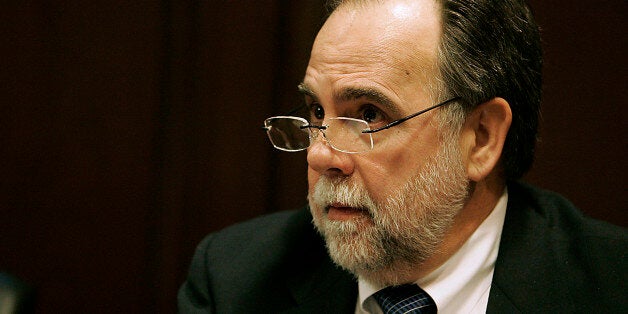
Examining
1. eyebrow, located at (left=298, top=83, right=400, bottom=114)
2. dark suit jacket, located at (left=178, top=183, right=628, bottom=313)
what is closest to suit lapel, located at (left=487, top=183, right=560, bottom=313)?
dark suit jacket, located at (left=178, top=183, right=628, bottom=313)

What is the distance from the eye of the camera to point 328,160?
4.75 ft

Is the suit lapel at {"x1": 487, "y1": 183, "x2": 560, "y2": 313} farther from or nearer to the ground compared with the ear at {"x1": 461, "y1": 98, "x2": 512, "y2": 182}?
nearer to the ground

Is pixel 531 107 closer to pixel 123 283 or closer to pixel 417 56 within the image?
pixel 417 56

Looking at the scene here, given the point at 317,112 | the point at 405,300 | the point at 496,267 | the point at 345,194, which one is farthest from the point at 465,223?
the point at 317,112

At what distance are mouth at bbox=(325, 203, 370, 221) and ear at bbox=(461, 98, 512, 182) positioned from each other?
0.90ft

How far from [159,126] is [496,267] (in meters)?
1.07

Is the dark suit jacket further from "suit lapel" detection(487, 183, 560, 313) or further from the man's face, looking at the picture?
the man's face

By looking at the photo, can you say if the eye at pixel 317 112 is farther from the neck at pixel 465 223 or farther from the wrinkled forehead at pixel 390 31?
the neck at pixel 465 223

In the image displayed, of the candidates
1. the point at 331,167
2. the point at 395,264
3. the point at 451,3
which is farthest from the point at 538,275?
the point at 451,3

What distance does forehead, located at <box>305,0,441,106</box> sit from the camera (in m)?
1.42

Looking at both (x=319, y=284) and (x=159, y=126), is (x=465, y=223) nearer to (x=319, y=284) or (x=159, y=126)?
(x=319, y=284)

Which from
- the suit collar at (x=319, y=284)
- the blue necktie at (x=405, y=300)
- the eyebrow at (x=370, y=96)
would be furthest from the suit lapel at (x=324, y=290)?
the eyebrow at (x=370, y=96)

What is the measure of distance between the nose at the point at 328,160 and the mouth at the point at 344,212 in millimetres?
77

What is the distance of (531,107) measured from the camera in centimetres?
163
